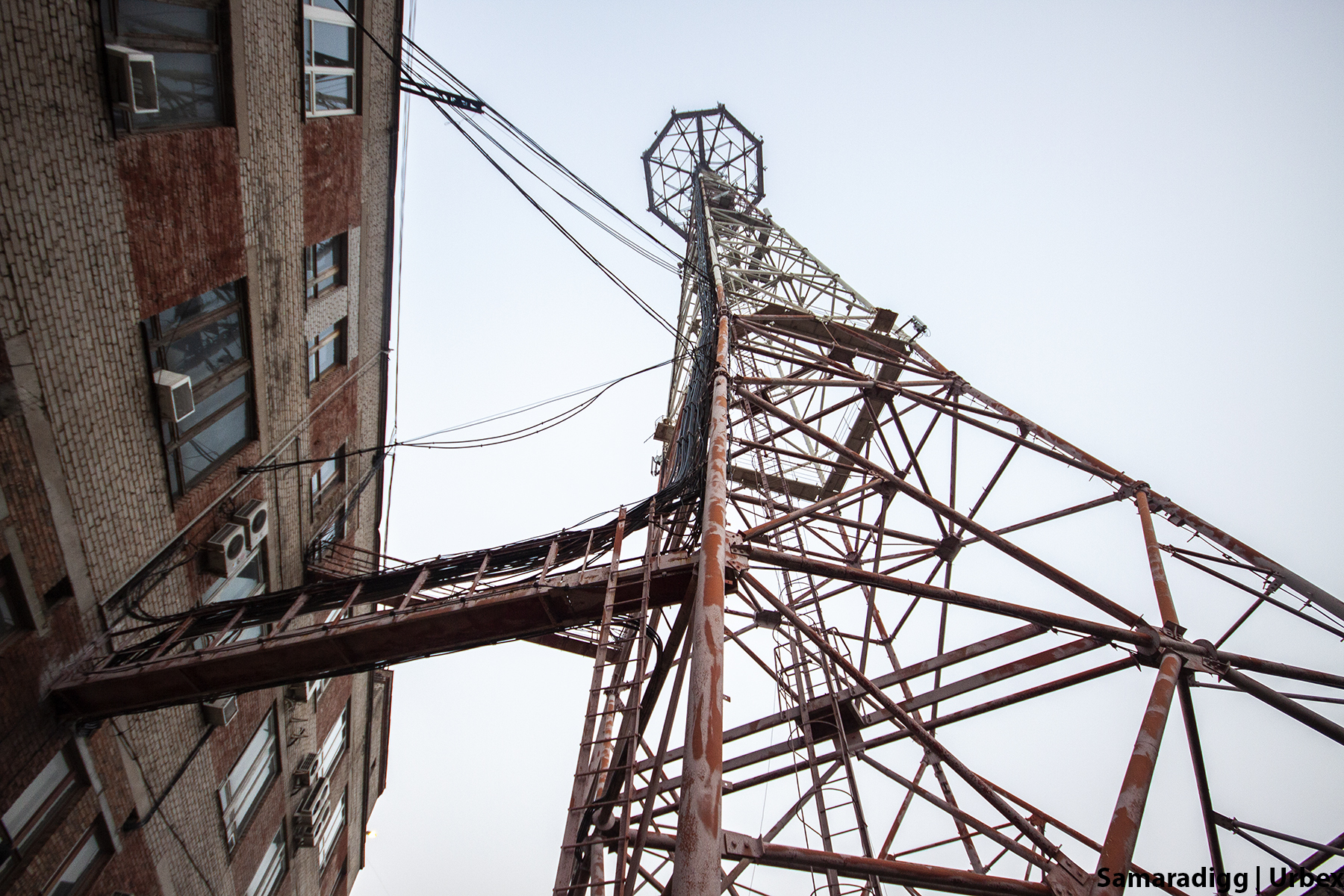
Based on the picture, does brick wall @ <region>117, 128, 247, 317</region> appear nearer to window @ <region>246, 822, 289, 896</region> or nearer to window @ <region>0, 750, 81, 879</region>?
window @ <region>0, 750, 81, 879</region>

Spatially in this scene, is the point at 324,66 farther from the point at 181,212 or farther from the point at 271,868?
the point at 271,868

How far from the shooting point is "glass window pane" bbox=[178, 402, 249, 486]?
844 cm

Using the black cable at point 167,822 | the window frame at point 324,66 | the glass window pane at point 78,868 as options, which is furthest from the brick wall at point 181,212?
the glass window pane at point 78,868

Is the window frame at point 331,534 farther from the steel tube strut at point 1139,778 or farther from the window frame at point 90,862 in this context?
the steel tube strut at point 1139,778

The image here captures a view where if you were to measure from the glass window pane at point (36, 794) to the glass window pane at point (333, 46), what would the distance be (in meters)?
9.66

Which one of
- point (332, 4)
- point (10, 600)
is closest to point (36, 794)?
point (10, 600)

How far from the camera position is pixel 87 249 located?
6.54 meters

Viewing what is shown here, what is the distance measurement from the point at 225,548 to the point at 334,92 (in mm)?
7451

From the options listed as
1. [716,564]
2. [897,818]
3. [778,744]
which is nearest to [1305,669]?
[897,818]

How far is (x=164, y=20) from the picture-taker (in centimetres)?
727

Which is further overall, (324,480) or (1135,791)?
(324,480)

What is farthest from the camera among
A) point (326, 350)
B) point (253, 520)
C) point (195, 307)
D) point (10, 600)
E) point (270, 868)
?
point (326, 350)

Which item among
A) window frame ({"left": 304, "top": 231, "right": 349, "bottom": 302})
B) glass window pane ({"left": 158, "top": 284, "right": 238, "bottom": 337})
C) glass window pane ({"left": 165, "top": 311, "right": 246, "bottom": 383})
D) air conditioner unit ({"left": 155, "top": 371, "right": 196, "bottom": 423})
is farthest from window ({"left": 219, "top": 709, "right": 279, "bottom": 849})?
window frame ({"left": 304, "top": 231, "right": 349, "bottom": 302})

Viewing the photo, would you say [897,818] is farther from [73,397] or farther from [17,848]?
[73,397]
